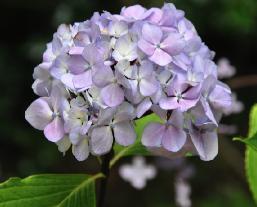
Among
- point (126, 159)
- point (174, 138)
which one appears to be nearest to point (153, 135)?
point (174, 138)

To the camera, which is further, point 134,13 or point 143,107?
point 134,13

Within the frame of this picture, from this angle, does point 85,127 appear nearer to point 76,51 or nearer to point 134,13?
point 76,51

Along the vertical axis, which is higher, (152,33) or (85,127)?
(152,33)

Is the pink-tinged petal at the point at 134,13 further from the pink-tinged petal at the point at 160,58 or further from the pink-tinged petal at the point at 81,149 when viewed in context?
the pink-tinged petal at the point at 81,149

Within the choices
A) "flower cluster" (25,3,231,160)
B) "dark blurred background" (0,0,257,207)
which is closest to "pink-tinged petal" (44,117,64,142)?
"flower cluster" (25,3,231,160)

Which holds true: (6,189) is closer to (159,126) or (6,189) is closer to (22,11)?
(159,126)

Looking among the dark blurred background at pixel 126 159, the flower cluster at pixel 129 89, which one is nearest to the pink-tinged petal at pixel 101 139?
the flower cluster at pixel 129 89

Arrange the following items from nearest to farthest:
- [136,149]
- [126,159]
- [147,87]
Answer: [147,87], [136,149], [126,159]
